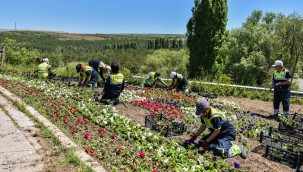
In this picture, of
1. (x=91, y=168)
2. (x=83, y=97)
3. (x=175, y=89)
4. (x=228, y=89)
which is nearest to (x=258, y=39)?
(x=228, y=89)

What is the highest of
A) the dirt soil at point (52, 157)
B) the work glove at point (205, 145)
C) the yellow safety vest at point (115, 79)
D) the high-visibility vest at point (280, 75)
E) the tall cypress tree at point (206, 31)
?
the tall cypress tree at point (206, 31)

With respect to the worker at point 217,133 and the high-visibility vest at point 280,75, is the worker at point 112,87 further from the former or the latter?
the high-visibility vest at point 280,75

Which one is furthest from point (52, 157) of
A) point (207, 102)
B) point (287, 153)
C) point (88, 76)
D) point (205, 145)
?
point (88, 76)

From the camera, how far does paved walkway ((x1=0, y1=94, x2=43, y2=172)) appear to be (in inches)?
206

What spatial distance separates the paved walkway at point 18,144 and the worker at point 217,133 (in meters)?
3.27

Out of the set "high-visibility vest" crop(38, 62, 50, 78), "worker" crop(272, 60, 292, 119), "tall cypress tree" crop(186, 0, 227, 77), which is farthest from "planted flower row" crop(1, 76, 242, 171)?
"tall cypress tree" crop(186, 0, 227, 77)

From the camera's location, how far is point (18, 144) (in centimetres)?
620

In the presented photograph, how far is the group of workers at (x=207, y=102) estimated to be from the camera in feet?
20.1

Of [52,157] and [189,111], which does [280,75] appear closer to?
[189,111]

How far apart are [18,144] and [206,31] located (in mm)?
24437

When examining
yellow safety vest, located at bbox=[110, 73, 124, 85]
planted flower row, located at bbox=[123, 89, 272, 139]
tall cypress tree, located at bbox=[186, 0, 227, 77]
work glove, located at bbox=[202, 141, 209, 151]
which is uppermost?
tall cypress tree, located at bbox=[186, 0, 227, 77]

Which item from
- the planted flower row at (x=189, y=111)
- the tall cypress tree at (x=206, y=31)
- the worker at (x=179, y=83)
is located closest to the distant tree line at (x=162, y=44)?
the tall cypress tree at (x=206, y=31)

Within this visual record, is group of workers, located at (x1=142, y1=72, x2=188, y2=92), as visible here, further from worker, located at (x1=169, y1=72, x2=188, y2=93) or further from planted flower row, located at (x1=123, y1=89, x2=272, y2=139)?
planted flower row, located at (x1=123, y1=89, x2=272, y2=139)

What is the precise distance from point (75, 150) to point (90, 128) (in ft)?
5.79
